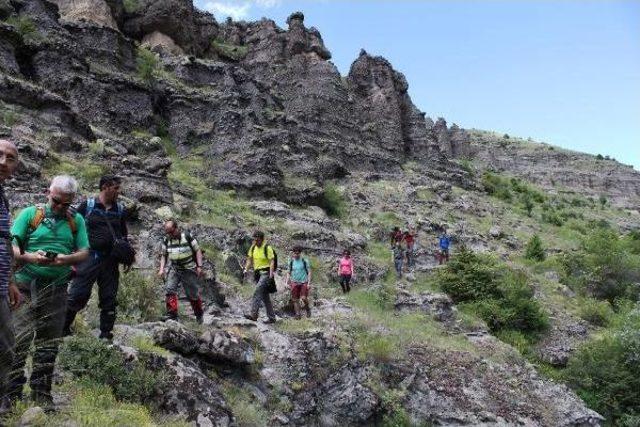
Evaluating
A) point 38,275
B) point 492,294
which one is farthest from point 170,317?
point 492,294

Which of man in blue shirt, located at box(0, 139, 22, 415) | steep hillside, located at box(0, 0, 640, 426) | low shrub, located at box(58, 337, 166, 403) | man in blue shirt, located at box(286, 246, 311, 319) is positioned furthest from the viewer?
man in blue shirt, located at box(286, 246, 311, 319)

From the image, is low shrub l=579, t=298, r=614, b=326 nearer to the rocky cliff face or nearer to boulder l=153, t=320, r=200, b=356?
boulder l=153, t=320, r=200, b=356

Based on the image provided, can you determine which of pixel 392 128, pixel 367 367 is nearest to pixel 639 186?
pixel 392 128

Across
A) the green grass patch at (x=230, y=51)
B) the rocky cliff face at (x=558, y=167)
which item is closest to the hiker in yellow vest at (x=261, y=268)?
the green grass patch at (x=230, y=51)

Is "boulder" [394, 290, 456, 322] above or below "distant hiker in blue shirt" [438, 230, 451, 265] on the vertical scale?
below

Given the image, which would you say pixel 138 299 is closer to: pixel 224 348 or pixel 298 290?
pixel 224 348

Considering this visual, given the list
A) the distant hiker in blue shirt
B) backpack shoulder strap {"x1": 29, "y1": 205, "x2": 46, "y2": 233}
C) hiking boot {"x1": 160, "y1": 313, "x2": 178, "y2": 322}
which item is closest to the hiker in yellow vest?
hiking boot {"x1": 160, "y1": 313, "x2": 178, "y2": 322}

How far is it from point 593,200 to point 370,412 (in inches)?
2610

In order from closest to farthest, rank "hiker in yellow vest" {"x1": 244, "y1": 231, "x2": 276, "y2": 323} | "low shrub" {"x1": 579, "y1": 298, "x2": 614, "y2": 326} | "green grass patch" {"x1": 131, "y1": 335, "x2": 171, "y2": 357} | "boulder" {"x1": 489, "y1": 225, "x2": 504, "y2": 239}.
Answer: "green grass patch" {"x1": 131, "y1": 335, "x2": 171, "y2": 357}, "hiker in yellow vest" {"x1": 244, "y1": 231, "x2": 276, "y2": 323}, "low shrub" {"x1": 579, "y1": 298, "x2": 614, "y2": 326}, "boulder" {"x1": 489, "y1": 225, "x2": 504, "y2": 239}

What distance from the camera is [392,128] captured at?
46031 millimetres

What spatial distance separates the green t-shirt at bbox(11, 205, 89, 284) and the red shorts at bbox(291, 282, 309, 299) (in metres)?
7.53

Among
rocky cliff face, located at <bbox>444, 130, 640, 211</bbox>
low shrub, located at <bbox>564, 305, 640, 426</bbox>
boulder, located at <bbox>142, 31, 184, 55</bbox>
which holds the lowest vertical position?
low shrub, located at <bbox>564, 305, 640, 426</bbox>

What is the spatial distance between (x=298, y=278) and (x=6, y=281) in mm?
8331

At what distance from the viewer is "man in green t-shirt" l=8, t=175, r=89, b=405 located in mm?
4434
